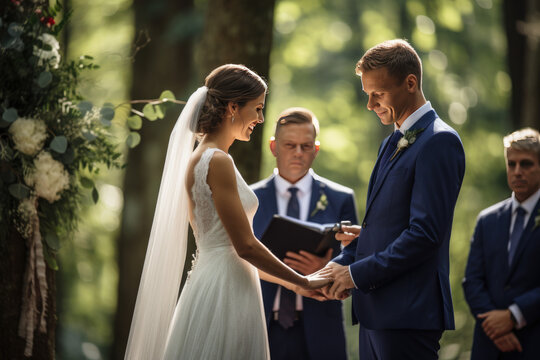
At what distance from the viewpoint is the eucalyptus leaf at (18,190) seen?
3771 millimetres

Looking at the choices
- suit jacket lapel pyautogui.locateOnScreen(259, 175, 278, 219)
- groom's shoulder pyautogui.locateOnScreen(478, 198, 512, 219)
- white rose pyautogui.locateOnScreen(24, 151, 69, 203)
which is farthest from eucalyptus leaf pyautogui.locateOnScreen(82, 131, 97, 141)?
groom's shoulder pyautogui.locateOnScreen(478, 198, 512, 219)

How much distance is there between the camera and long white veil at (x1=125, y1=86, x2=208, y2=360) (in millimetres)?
3756

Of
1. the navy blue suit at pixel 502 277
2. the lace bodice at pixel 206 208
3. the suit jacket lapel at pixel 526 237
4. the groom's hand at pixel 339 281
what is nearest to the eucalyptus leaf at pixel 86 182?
the lace bodice at pixel 206 208

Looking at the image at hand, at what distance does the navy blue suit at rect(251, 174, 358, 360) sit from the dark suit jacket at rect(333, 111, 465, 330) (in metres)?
0.86

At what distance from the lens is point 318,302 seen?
449 centimetres

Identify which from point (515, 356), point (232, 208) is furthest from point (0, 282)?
point (515, 356)

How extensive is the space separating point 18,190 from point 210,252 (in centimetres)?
121

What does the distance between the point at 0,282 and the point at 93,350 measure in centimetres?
894

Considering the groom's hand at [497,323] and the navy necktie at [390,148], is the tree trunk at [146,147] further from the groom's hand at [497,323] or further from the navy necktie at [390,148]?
the navy necktie at [390,148]

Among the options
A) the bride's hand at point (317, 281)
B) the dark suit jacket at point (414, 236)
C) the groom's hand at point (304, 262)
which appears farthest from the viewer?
the groom's hand at point (304, 262)

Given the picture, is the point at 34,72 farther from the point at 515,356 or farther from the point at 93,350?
the point at 93,350

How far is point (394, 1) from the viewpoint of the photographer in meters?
11.9

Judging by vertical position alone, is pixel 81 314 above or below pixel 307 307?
below

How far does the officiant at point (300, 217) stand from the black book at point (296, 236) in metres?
0.06
